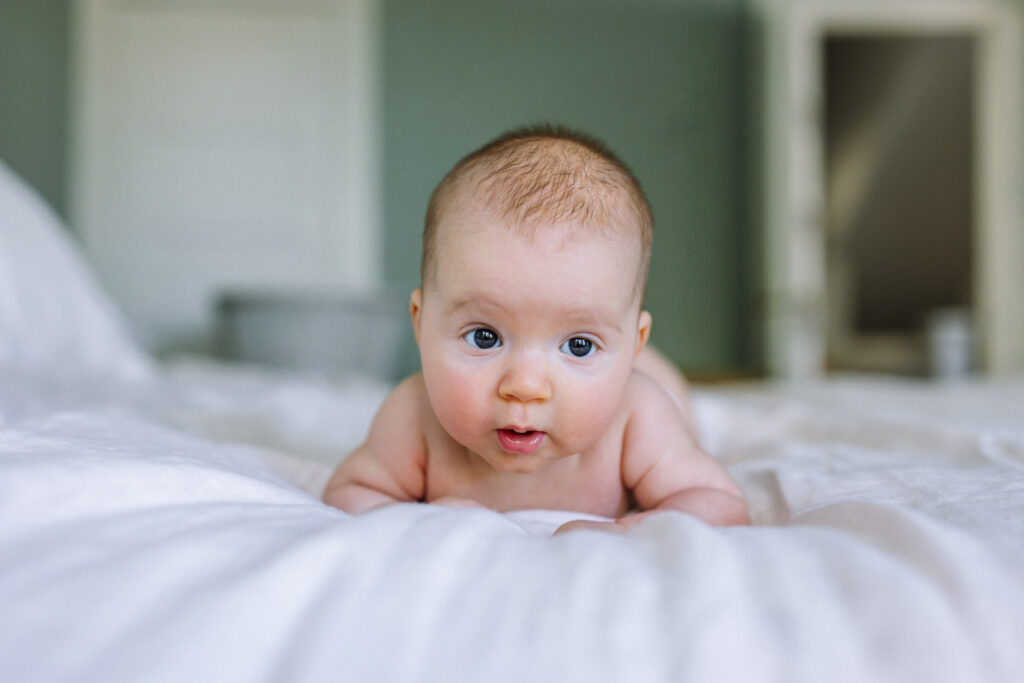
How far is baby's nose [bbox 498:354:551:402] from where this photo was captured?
0.53 metres

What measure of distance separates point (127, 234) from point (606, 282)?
3456 mm

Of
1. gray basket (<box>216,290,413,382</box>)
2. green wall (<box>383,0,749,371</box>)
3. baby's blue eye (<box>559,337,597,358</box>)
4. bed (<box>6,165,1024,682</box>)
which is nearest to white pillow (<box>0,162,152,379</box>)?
bed (<box>6,165,1024,682</box>)

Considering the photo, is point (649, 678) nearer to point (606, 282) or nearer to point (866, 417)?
point (606, 282)

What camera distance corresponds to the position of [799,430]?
1.05 m

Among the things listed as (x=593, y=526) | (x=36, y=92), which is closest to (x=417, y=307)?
(x=593, y=526)

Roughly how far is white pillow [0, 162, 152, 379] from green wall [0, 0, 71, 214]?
2.38 metres

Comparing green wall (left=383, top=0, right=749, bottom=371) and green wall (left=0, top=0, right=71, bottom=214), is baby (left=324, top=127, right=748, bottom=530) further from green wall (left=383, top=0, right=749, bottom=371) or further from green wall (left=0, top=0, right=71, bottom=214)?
green wall (left=0, top=0, right=71, bottom=214)

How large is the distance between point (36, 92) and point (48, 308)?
277cm

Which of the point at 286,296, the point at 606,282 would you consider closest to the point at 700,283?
the point at 286,296

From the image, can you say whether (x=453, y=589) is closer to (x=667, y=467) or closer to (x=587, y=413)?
(x=587, y=413)

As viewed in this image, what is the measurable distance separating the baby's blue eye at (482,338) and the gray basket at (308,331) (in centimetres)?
198

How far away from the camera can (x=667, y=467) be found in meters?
0.66

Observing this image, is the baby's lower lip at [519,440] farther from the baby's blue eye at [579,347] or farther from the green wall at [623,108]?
the green wall at [623,108]

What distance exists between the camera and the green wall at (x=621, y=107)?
3900mm
